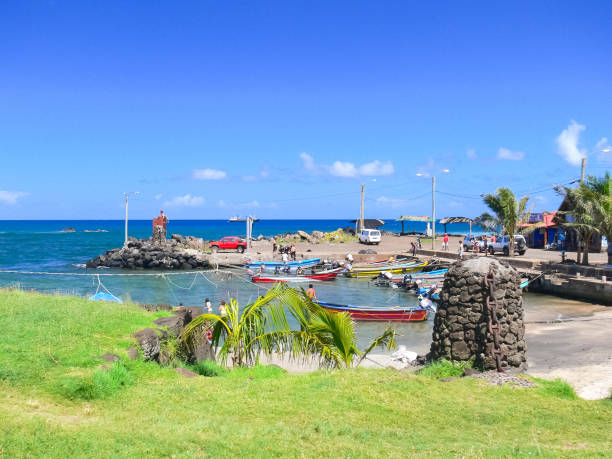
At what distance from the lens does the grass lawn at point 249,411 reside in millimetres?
6363

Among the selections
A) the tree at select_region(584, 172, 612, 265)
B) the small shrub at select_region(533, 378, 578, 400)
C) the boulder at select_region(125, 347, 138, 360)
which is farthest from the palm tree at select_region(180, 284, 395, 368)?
the tree at select_region(584, 172, 612, 265)

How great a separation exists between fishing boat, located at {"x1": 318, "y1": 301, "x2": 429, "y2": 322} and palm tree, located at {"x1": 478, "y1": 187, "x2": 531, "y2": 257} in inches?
832

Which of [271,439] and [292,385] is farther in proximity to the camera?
[292,385]

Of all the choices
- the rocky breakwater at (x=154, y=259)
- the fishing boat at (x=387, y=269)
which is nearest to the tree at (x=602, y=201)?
the fishing boat at (x=387, y=269)

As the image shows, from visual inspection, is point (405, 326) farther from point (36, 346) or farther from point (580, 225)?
point (36, 346)

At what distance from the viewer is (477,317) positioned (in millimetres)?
12398

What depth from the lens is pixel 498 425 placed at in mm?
8055

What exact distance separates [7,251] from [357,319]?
242ft

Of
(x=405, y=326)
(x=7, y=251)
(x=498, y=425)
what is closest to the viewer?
(x=498, y=425)

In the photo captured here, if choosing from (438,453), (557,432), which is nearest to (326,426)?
(438,453)

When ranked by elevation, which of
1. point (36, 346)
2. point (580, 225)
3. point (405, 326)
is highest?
point (580, 225)

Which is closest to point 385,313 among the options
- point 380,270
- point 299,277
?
point 299,277

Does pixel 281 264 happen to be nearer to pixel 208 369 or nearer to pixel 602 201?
pixel 602 201

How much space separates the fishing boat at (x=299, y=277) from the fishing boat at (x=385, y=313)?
47.2ft
